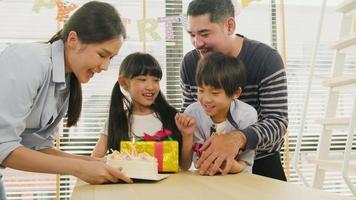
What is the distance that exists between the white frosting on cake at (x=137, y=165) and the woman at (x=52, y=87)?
0.03 meters

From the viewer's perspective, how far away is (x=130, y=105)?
184 cm

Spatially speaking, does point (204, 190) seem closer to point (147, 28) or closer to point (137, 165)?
point (137, 165)

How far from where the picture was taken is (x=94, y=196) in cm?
88

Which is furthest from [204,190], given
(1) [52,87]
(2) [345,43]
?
(2) [345,43]

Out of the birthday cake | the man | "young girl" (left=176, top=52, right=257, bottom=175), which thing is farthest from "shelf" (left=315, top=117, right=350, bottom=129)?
the birthday cake

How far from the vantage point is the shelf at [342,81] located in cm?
170

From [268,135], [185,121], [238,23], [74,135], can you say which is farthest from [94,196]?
[238,23]

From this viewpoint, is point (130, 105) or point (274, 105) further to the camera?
point (130, 105)

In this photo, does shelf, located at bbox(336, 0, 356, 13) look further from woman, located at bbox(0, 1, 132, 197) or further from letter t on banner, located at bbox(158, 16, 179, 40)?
letter t on banner, located at bbox(158, 16, 179, 40)

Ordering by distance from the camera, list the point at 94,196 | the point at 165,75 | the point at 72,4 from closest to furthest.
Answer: the point at 94,196
the point at 72,4
the point at 165,75

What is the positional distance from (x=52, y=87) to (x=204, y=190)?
1.85 feet

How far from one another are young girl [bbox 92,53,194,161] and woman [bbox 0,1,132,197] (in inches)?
9.0

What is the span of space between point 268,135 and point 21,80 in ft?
2.58

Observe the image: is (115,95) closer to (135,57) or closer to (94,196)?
(135,57)
